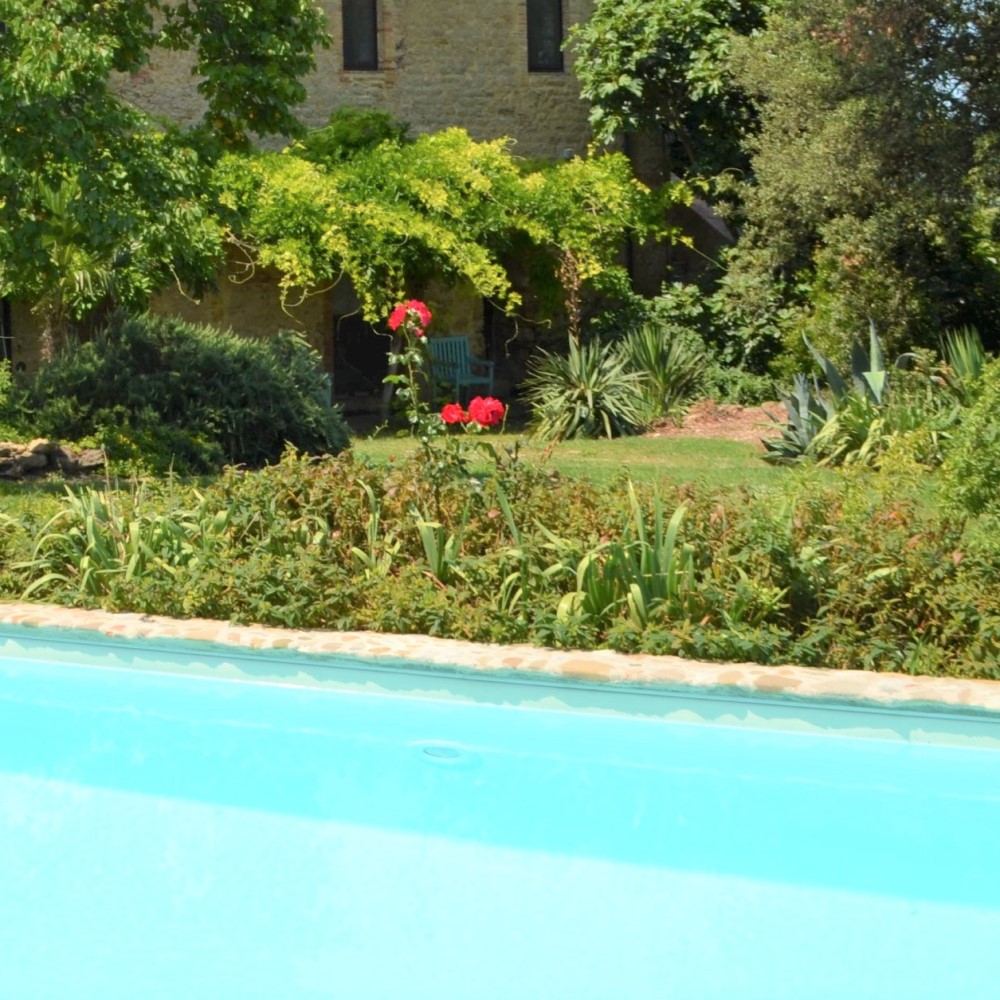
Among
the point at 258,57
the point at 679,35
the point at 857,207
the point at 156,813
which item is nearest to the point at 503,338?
the point at 679,35

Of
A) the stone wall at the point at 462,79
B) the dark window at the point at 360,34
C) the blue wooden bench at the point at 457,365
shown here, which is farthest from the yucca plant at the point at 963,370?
the dark window at the point at 360,34

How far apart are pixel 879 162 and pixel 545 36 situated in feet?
24.2

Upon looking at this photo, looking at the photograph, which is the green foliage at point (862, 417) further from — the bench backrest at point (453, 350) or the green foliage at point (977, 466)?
the bench backrest at point (453, 350)

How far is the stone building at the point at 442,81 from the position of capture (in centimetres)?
1920

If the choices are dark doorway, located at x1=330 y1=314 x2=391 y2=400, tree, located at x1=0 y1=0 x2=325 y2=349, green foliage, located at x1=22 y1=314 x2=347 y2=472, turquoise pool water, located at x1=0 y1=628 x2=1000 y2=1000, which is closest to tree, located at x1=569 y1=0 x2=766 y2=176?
dark doorway, located at x1=330 y1=314 x2=391 y2=400

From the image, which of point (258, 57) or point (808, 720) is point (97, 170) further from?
point (808, 720)

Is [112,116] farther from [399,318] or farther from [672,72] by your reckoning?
[672,72]

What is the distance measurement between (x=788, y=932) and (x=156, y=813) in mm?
2571

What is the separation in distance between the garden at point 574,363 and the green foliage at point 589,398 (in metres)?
0.04

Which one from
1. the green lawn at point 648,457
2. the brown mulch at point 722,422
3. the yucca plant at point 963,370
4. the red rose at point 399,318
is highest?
the red rose at point 399,318

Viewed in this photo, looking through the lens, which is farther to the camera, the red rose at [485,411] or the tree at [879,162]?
the tree at [879,162]

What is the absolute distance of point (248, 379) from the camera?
43.2 ft

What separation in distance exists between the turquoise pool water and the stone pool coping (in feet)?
0.25

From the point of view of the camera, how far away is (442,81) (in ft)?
64.4
